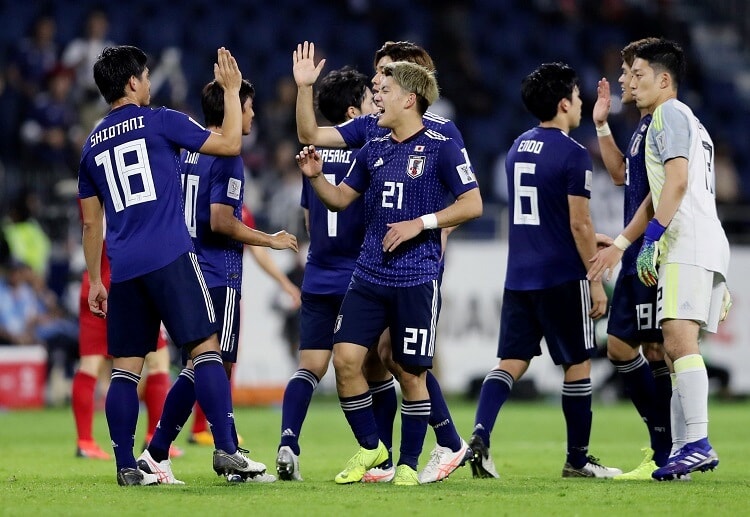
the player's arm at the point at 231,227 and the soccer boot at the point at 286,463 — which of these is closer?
the soccer boot at the point at 286,463

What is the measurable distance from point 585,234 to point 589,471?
1.42 meters

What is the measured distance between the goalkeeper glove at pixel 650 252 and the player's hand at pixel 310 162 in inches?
72.6

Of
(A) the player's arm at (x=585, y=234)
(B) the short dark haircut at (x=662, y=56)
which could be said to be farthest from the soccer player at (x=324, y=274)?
(B) the short dark haircut at (x=662, y=56)

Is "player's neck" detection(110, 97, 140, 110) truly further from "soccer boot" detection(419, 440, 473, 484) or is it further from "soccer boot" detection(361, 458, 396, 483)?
"soccer boot" detection(419, 440, 473, 484)

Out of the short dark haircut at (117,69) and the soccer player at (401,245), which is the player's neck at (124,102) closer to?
the short dark haircut at (117,69)

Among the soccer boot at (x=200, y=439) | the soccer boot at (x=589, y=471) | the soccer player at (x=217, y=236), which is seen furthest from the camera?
the soccer boot at (x=200, y=439)

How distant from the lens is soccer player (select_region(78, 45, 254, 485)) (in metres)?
6.65

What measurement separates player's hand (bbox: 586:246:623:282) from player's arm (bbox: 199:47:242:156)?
2.13m

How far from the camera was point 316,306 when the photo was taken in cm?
756

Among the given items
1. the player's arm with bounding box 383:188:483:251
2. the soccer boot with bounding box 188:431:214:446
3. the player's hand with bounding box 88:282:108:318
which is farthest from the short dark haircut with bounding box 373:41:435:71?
the soccer boot with bounding box 188:431:214:446

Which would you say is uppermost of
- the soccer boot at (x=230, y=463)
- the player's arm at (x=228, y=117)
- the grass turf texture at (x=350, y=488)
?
the player's arm at (x=228, y=117)

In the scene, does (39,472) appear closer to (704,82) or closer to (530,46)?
(530,46)

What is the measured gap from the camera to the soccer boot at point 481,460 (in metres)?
7.52

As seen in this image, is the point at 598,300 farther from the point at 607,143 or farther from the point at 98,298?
the point at 98,298
